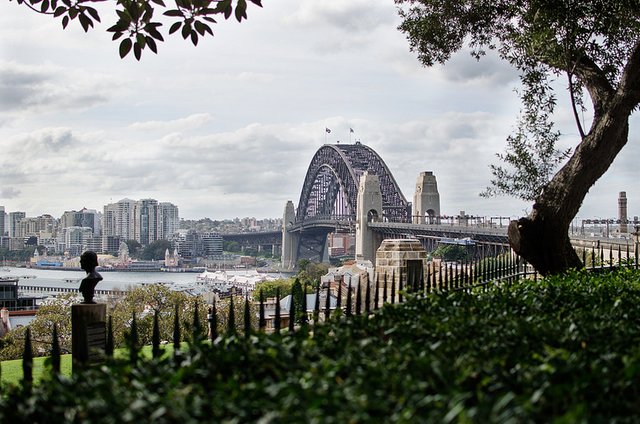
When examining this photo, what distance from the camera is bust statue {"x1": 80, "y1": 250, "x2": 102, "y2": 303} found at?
18.5 ft

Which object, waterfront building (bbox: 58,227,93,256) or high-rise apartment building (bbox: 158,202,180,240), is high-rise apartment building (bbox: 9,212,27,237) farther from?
high-rise apartment building (bbox: 158,202,180,240)

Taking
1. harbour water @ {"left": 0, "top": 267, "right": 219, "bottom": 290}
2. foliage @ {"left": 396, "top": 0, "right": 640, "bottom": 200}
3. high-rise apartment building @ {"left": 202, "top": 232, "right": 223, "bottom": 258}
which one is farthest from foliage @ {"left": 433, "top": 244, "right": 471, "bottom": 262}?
high-rise apartment building @ {"left": 202, "top": 232, "right": 223, "bottom": 258}

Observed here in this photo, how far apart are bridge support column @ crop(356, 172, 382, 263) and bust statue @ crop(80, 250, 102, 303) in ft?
Result: 227

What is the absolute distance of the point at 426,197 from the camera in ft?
270

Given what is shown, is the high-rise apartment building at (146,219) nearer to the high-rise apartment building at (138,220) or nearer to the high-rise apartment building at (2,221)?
the high-rise apartment building at (138,220)

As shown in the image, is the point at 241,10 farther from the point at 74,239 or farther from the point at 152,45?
the point at 74,239

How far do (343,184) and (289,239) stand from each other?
874 inches

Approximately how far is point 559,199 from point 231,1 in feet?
16.8

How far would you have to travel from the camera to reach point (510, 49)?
1172cm

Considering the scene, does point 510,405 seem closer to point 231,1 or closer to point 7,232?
point 231,1

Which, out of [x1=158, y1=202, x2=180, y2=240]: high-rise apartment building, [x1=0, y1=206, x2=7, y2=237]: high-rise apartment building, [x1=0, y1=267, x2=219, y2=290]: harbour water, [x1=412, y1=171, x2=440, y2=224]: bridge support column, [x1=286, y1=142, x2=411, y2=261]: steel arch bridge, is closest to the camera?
[x1=412, y1=171, x2=440, y2=224]: bridge support column

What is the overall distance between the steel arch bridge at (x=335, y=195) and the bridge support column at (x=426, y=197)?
8.69ft

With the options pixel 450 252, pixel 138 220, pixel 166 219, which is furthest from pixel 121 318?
pixel 166 219

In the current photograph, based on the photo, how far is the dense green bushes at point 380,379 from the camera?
223 centimetres
